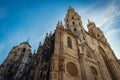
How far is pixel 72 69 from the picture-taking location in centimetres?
1612

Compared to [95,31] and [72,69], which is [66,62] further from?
[95,31]

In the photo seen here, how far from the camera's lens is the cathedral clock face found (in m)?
15.5

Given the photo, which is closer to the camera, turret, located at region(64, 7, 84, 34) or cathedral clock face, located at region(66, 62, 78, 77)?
cathedral clock face, located at region(66, 62, 78, 77)

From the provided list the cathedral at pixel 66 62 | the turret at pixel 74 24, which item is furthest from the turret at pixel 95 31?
the turret at pixel 74 24

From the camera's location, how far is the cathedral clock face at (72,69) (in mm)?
15516

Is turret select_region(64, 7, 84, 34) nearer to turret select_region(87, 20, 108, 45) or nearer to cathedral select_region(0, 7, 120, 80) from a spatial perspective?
cathedral select_region(0, 7, 120, 80)

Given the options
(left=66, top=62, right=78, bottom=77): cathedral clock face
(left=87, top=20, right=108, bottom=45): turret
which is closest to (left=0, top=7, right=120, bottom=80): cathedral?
(left=66, top=62, right=78, bottom=77): cathedral clock face

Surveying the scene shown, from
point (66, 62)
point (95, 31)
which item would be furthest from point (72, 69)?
point (95, 31)

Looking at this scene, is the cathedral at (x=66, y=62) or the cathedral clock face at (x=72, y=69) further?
the cathedral clock face at (x=72, y=69)

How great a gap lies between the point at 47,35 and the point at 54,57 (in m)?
9.94

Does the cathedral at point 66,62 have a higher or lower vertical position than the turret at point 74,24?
lower

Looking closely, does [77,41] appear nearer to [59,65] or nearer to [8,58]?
[59,65]

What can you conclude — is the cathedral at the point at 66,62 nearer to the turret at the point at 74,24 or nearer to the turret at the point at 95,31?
the turret at the point at 74,24

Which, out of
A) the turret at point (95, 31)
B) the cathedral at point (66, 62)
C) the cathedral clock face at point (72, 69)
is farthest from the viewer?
the turret at point (95, 31)
